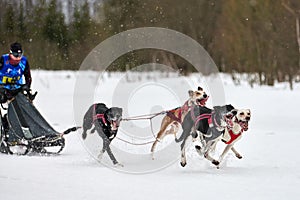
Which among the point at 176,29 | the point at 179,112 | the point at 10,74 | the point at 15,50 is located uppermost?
the point at 176,29

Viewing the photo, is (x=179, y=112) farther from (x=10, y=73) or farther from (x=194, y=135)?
(x=10, y=73)

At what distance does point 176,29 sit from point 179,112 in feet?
69.4

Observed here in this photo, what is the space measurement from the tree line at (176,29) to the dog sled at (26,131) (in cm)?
1473

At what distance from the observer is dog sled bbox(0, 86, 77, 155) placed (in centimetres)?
832

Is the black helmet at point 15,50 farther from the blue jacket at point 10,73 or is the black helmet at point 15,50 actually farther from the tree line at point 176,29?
the tree line at point 176,29

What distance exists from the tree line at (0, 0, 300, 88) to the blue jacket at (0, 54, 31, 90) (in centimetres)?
1476

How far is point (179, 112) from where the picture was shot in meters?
7.79

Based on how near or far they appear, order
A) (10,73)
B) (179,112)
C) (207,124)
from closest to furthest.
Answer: (207,124) → (179,112) → (10,73)

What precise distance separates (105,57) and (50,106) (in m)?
13.1

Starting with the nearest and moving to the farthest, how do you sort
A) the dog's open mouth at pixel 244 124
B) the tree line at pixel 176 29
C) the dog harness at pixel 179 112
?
the dog's open mouth at pixel 244 124
the dog harness at pixel 179 112
the tree line at pixel 176 29

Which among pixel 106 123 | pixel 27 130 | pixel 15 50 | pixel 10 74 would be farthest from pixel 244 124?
pixel 10 74

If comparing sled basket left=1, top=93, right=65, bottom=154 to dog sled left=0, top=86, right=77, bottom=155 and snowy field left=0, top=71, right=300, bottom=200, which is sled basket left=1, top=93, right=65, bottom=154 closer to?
dog sled left=0, top=86, right=77, bottom=155

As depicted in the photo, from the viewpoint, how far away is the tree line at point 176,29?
2262 cm

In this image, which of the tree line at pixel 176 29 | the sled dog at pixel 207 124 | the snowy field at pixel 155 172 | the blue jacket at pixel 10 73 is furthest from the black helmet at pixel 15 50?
the tree line at pixel 176 29
